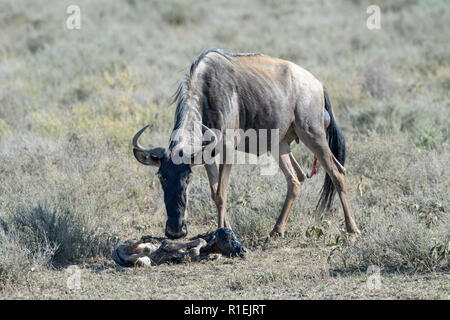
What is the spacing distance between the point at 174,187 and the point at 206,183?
2226mm

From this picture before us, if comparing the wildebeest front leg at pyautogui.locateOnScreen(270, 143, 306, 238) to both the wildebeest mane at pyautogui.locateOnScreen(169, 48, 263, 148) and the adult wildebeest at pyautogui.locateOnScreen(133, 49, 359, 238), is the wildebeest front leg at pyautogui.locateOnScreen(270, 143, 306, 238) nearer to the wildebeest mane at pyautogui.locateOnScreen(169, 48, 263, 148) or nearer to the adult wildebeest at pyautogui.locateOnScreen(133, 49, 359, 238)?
the adult wildebeest at pyautogui.locateOnScreen(133, 49, 359, 238)

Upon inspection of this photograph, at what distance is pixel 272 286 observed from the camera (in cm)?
525

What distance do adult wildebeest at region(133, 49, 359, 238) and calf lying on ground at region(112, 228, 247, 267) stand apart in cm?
52

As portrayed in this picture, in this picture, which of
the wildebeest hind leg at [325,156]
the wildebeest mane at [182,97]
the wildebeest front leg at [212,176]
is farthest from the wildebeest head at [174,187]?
the wildebeest hind leg at [325,156]

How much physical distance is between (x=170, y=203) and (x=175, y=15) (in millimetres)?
16504

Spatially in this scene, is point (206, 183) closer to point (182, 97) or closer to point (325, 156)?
point (325, 156)

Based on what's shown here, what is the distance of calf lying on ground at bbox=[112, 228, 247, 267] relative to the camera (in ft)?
19.0

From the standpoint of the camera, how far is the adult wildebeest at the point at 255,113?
19.9ft

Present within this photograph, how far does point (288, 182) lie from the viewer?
287 inches

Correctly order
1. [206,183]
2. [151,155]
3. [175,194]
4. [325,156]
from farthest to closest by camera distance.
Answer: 1. [206,183]
2. [325,156]
3. [151,155]
4. [175,194]

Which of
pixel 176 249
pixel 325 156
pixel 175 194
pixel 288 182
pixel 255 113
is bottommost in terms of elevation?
pixel 176 249

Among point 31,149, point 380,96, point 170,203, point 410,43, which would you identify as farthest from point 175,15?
point 170,203

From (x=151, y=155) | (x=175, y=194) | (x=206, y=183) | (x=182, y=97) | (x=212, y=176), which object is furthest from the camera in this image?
(x=206, y=183)

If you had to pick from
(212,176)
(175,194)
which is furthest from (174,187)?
(212,176)
